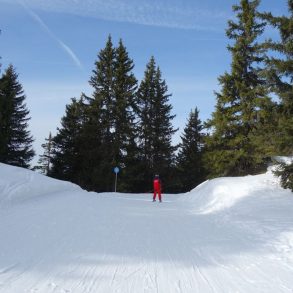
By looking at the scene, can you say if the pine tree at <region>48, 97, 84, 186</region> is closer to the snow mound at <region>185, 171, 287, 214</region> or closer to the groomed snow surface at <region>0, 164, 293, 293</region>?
the snow mound at <region>185, 171, 287, 214</region>

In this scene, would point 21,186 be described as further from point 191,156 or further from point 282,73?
point 191,156

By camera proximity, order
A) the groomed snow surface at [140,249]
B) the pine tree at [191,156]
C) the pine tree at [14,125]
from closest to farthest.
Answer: the groomed snow surface at [140,249]
the pine tree at [14,125]
the pine tree at [191,156]

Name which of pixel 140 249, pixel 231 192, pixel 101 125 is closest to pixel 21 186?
pixel 140 249

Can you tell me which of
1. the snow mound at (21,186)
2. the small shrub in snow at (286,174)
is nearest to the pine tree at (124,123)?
the snow mound at (21,186)

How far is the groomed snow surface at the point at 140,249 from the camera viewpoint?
4.75m

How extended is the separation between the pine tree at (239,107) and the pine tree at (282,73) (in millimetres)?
9622

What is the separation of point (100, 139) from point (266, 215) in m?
28.8

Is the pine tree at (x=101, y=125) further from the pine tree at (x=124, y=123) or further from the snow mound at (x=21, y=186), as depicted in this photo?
the snow mound at (x=21, y=186)

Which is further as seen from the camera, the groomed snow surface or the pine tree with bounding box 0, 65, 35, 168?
the pine tree with bounding box 0, 65, 35, 168

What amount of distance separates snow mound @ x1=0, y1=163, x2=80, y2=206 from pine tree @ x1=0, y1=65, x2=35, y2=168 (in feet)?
61.8

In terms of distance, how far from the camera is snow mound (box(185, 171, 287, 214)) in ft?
47.2

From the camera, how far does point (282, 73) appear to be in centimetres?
1412

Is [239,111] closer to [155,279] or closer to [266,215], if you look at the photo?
[266,215]

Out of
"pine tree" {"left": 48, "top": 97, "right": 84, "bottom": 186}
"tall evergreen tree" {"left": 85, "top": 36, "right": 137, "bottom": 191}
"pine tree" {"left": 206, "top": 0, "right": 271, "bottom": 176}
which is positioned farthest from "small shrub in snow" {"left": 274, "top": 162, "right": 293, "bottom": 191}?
"pine tree" {"left": 48, "top": 97, "right": 84, "bottom": 186}
